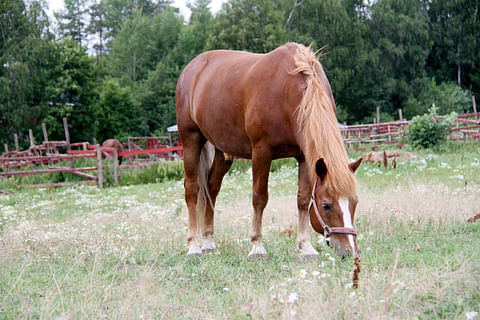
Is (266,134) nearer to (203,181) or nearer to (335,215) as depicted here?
(335,215)

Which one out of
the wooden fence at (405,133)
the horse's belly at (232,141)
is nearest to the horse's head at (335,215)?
the horse's belly at (232,141)

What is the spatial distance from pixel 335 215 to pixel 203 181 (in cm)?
230

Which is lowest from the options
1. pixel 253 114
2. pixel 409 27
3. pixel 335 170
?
pixel 335 170

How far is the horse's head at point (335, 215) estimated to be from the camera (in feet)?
11.0

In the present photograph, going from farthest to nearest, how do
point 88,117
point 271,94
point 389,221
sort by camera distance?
point 88,117, point 389,221, point 271,94

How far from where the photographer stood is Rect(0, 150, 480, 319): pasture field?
8.76 ft

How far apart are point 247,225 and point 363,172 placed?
23.0 feet

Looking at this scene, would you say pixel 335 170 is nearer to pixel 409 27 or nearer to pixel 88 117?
pixel 88 117

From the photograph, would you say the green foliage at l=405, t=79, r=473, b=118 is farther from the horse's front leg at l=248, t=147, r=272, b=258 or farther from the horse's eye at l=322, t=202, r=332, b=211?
the horse's eye at l=322, t=202, r=332, b=211

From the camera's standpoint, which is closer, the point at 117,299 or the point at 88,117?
the point at 117,299

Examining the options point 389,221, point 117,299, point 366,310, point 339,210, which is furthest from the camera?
point 389,221

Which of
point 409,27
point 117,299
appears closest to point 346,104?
point 409,27

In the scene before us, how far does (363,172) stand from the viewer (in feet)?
40.5

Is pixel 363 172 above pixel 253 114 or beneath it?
beneath
